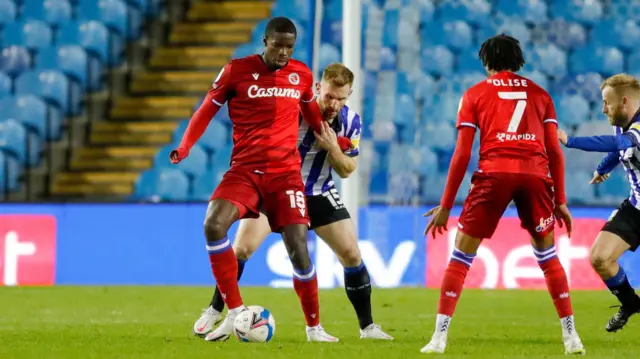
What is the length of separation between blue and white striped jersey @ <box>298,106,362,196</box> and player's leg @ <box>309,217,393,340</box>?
17 centimetres

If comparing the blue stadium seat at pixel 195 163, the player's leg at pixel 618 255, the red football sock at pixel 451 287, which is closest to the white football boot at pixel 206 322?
the red football sock at pixel 451 287

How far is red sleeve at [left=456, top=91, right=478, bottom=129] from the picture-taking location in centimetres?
646

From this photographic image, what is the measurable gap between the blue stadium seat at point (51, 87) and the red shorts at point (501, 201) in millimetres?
10527

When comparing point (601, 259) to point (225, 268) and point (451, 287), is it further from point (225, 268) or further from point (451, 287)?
point (225, 268)

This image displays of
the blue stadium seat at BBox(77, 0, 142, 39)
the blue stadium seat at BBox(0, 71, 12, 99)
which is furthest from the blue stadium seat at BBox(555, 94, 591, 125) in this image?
the blue stadium seat at BBox(0, 71, 12, 99)

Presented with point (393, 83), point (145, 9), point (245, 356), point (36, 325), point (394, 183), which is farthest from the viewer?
point (145, 9)

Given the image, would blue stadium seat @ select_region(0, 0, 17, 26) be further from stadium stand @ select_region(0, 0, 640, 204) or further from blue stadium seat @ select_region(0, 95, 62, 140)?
blue stadium seat @ select_region(0, 95, 62, 140)

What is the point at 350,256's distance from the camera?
7711mm

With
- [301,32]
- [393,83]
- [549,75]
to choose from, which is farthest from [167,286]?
[549,75]

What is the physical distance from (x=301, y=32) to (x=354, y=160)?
9738mm

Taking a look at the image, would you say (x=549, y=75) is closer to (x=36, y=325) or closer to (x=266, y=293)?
(x=266, y=293)

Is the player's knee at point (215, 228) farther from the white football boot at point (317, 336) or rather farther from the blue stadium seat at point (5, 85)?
the blue stadium seat at point (5, 85)

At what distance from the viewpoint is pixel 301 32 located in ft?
56.2

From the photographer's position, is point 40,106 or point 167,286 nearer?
point 167,286
